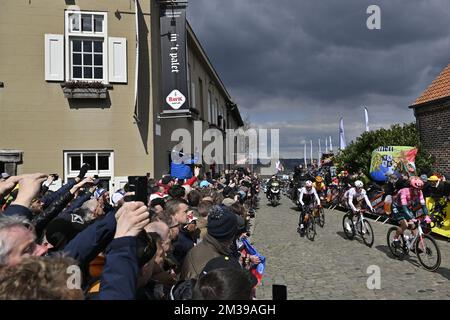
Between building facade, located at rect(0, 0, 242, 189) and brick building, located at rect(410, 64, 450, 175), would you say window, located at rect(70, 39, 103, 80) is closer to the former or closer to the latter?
building facade, located at rect(0, 0, 242, 189)

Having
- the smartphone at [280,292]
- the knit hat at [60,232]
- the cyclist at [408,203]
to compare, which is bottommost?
the cyclist at [408,203]

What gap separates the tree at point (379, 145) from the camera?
16.7m

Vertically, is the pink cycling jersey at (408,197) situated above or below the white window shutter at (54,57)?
below

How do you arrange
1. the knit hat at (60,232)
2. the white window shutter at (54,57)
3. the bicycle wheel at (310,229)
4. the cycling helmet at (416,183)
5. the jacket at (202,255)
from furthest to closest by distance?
1. the bicycle wheel at (310,229)
2. the white window shutter at (54,57)
3. the cycling helmet at (416,183)
4. the jacket at (202,255)
5. the knit hat at (60,232)

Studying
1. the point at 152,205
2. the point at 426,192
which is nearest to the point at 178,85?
the point at 152,205

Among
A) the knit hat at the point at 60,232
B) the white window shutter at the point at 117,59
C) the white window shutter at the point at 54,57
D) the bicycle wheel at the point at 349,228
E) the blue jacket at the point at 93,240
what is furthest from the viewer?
the white window shutter at the point at 117,59

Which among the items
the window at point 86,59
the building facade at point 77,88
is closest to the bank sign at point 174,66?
the building facade at point 77,88

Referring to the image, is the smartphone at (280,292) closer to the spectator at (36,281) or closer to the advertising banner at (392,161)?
the spectator at (36,281)

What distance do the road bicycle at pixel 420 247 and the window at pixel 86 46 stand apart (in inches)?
351

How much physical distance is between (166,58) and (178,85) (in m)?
0.95

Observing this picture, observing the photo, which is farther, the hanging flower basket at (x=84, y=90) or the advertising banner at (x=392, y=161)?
the advertising banner at (x=392, y=161)

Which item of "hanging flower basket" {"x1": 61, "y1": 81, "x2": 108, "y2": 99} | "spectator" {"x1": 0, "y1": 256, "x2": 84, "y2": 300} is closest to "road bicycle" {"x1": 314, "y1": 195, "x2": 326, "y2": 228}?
"hanging flower basket" {"x1": 61, "y1": 81, "x2": 108, "y2": 99}

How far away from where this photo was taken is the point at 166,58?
1173cm

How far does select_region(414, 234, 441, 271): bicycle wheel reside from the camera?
7301 millimetres
